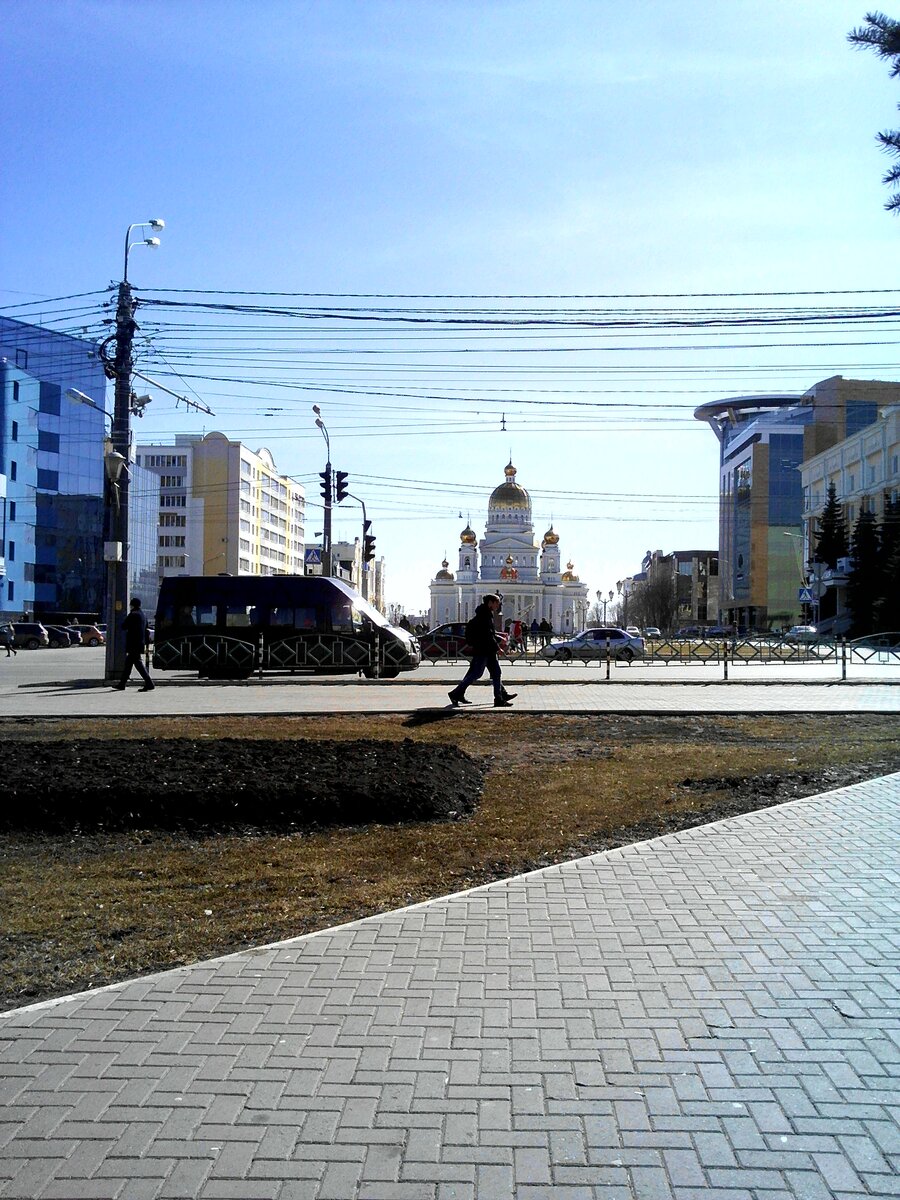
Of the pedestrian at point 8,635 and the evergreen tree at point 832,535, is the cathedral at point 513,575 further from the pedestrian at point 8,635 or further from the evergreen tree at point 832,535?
the pedestrian at point 8,635

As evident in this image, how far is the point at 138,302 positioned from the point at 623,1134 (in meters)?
22.7

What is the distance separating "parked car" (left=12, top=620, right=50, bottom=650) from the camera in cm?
5647

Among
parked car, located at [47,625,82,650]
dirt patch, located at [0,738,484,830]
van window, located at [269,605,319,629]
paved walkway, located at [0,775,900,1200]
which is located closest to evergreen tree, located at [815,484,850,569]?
parked car, located at [47,625,82,650]

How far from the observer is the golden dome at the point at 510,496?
134m

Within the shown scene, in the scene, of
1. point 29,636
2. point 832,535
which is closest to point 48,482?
point 29,636

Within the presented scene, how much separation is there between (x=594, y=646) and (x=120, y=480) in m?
21.6

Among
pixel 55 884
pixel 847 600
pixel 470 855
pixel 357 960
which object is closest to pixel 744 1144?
pixel 357 960

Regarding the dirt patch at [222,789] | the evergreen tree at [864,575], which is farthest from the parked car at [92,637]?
the dirt patch at [222,789]

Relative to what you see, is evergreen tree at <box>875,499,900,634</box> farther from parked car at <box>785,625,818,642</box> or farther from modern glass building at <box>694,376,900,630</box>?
modern glass building at <box>694,376,900,630</box>

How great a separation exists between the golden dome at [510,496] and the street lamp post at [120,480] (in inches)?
4354

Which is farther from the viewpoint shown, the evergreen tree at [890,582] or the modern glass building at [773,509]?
the modern glass building at [773,509]

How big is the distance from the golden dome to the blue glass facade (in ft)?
195

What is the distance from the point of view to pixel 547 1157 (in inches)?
122

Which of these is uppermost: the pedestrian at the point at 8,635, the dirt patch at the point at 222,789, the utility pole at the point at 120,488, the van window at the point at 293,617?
the utility pole at the point at 120,488
